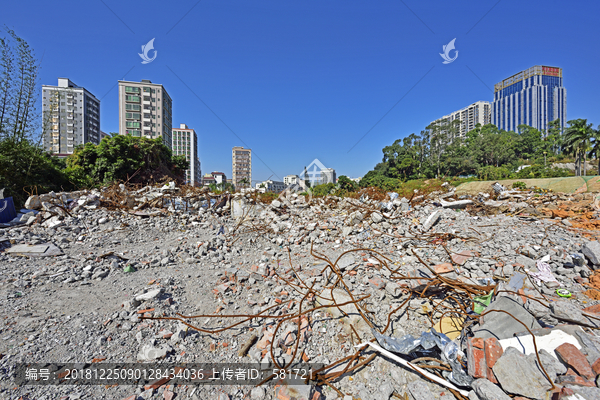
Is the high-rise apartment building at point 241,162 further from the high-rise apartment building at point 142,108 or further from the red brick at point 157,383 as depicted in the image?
the red brick at point 157,383

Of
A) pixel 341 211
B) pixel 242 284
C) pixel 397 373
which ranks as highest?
pixel 341 211

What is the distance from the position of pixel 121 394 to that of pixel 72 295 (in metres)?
1.62

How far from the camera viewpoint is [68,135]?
141 feet

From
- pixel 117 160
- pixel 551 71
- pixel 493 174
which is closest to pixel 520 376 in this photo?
pixel 117 160

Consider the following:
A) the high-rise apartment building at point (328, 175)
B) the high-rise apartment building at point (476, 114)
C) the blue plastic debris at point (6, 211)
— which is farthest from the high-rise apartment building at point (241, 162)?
the blue plastic debris at point (6, 211)

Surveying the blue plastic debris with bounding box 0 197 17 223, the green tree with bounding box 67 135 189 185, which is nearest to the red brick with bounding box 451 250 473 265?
the blue plastic debris with bounding box 0 197 17 223

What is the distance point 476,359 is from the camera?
1497mm

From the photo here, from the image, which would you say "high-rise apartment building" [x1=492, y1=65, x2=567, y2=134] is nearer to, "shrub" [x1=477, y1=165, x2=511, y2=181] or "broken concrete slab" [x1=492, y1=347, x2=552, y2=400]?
"shrub" [x1=477, y1=165, x2=511, y2=181]

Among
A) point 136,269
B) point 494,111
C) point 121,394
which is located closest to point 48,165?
point 136,269

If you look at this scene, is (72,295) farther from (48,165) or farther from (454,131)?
(454,131)

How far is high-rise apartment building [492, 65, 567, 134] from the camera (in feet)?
206

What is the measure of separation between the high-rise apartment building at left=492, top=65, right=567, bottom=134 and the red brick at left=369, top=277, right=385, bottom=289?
86.1 metres

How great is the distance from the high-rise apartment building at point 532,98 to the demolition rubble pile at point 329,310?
8504cm

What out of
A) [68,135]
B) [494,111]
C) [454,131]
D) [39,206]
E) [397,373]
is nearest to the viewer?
[397,373]
